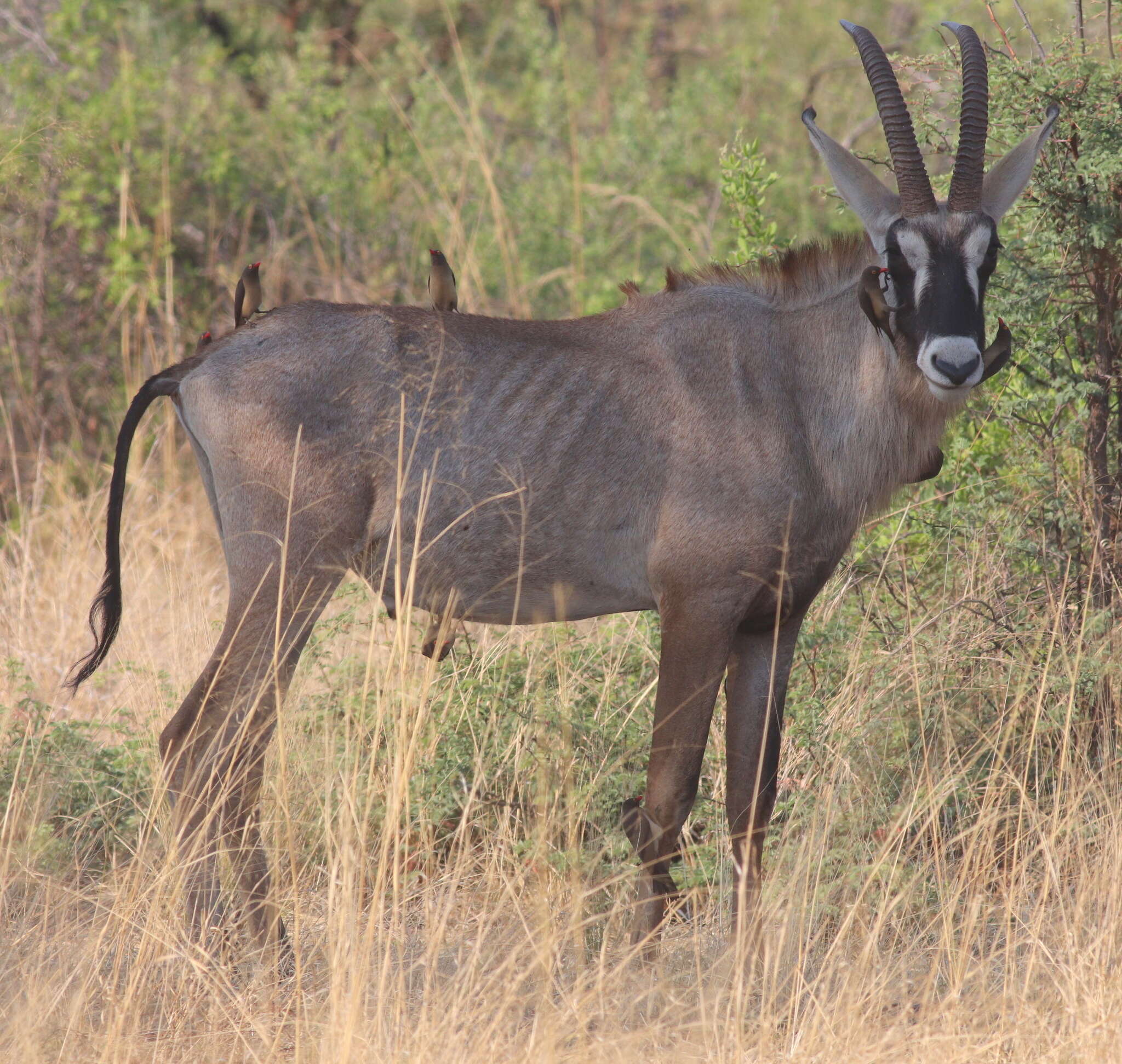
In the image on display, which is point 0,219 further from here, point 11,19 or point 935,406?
point 935,406

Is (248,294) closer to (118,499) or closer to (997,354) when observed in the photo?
(118,499)

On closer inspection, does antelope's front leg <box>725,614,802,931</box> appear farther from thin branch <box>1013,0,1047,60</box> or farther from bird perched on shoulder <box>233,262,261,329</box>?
thin branch <box>1013,0,1047,60</box>

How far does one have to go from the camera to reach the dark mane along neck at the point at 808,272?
15.8 ft

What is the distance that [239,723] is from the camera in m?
4.50

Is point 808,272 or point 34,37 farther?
point 34,37

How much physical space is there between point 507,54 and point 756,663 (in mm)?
10056

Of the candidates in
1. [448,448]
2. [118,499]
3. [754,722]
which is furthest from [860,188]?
[118,499]

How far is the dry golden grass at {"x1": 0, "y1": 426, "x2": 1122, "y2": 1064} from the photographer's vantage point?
12.3 feet

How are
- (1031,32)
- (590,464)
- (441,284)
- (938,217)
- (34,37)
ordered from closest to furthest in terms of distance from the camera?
(938,217), (590,464), (441,284), (1031,32), (34,37)

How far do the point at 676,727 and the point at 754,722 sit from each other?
17.8 inches

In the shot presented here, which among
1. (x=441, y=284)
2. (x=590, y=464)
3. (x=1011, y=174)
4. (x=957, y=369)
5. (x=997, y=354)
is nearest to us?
(x=957, y=369)

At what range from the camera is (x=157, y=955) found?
425 cm

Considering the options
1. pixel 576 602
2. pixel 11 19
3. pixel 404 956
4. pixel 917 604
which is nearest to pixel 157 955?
pixel 404 956

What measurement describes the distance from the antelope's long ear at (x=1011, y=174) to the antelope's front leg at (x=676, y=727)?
169 centimetres
